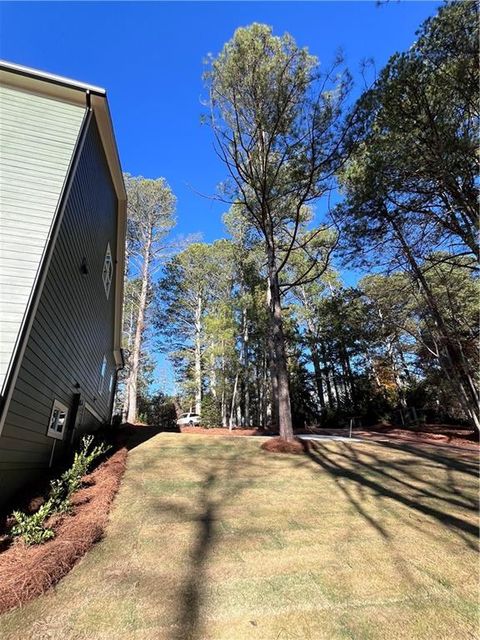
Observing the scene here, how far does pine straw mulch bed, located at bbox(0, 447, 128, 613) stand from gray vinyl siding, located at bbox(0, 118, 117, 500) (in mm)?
908

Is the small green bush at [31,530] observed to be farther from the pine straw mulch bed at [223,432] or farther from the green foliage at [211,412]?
the green foliage at [211,412]

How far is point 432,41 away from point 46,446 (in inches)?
457

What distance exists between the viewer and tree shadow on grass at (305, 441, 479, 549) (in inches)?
166

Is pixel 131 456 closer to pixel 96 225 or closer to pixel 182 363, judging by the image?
pixel 96 225

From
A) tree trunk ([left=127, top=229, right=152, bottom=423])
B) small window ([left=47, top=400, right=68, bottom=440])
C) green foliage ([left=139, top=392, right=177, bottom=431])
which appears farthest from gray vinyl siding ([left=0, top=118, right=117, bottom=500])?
green foliage ([left=139, top=392, right=177, bottom=431])

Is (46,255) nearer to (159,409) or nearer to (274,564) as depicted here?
(274,564)

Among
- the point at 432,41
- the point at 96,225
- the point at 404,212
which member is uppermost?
the point at 432,41

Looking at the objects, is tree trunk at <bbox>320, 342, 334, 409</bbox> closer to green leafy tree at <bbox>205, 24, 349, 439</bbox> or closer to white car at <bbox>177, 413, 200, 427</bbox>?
white car at <bbox>177, 413, 200, 427</bbox>

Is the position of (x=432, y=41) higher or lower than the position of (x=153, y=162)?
lower

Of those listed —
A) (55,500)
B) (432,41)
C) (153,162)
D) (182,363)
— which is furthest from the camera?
(182,363)

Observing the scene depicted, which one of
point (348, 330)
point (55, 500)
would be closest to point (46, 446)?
point (55, 500)

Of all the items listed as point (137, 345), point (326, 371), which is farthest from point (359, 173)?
point (326, 371)

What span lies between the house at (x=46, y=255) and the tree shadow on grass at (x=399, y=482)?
4695 mm

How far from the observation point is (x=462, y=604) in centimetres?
265
